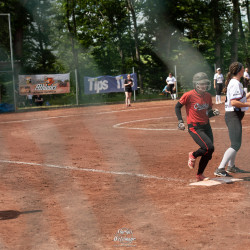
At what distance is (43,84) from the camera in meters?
30.0

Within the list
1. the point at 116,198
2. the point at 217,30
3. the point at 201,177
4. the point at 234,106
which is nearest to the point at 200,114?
the point at 234,106

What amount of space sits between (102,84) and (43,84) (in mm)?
4333

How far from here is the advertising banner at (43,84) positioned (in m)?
29.4

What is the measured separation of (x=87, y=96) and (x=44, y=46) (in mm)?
26461

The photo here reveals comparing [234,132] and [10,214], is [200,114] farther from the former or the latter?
[10,214]

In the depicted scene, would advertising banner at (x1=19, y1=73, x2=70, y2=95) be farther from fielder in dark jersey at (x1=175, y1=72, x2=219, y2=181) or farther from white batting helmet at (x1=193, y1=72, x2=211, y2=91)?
white batting helmet at (x1=193, y1=72, x2=211, y2=91)

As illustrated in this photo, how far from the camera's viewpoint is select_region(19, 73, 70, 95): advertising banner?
96.6ft

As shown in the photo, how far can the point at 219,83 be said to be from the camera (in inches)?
1019

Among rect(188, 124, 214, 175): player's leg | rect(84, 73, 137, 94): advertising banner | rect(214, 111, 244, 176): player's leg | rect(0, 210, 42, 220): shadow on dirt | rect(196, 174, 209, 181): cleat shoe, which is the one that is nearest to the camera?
rect(0, 210, 42, 220): shadow on dirt

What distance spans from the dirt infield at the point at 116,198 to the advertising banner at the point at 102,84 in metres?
18.2

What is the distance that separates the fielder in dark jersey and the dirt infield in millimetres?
626

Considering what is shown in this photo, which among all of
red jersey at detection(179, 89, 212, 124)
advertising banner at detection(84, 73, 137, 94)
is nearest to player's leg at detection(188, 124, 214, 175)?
red jersey at detection(179, 89, 212, 124)

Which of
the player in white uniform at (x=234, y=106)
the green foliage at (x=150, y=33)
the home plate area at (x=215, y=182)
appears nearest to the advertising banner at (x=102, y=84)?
the green foliage at (x=150, y=33)

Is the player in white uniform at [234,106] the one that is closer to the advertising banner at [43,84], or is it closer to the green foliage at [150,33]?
the advertising banner at [43,84]
